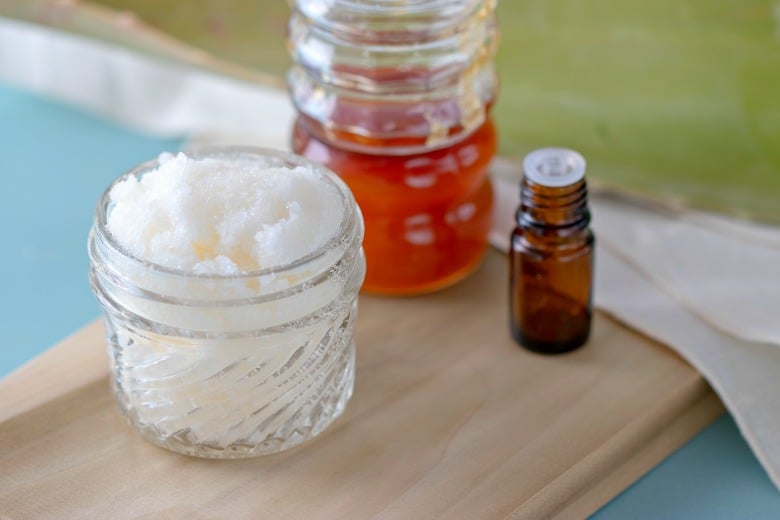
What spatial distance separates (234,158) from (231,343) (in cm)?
18

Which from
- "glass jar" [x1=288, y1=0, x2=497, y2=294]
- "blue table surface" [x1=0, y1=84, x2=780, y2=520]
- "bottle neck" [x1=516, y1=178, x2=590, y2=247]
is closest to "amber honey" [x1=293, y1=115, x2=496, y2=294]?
"glass jar" [x1=288, y1=0, x2=497, y2=294]

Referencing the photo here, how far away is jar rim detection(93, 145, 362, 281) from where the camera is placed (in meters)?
0.81

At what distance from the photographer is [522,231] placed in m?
0.97

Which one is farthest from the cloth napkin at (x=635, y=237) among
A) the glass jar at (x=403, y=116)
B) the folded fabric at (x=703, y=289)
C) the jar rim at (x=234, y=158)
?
the jar rim at (x=234, y=158)

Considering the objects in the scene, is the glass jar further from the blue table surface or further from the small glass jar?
the blue table surface

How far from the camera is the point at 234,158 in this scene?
3.14 ft

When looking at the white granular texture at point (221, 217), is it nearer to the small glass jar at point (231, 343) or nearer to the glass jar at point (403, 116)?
the small glass jar at point (231, 343)

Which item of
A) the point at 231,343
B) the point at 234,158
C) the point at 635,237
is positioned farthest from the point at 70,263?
the point at 635,237

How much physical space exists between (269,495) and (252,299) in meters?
0.14

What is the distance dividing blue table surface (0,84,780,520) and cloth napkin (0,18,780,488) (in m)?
0.03

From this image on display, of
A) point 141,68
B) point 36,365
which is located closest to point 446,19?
point 36,365

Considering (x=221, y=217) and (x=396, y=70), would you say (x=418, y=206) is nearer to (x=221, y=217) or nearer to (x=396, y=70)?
(x=396, y=70)

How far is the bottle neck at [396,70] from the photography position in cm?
100

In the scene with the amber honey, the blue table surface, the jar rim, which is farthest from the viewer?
the amber honey
